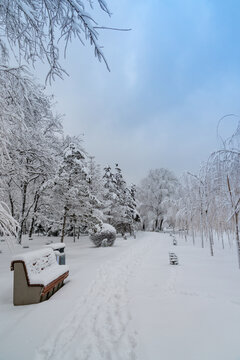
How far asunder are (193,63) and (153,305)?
4.71m

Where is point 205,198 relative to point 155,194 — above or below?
below

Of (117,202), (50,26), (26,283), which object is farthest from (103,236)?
(50,26)

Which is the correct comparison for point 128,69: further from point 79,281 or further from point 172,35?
point 79,281

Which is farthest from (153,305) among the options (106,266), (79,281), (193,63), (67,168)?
(67,168)

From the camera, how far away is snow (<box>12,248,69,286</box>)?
3.71m

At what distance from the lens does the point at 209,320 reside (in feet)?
9.12

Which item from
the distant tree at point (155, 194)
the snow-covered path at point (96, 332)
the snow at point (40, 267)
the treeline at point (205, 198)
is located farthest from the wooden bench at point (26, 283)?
the distant tree at point (155, 194)

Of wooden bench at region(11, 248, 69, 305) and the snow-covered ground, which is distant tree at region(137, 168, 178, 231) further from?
wooden bench at region(11, 248, 69, 305)

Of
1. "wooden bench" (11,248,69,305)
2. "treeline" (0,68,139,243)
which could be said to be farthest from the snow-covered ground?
"treeline" (0,68,139,243)

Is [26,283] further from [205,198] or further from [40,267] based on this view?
[205,198]

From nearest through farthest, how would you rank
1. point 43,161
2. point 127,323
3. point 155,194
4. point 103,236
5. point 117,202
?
point 127,323
point 43,161
point 103,236
point 117,202
point 155,194

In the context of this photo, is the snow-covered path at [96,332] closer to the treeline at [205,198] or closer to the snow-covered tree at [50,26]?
the snow-covered tree at [50,26]

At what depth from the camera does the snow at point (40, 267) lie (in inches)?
146

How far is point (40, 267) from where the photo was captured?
4371 millimetres
